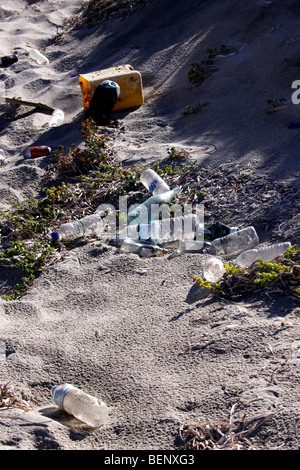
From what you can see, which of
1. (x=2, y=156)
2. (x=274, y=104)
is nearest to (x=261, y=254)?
(x=274, y=104)

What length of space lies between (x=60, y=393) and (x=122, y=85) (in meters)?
3.98

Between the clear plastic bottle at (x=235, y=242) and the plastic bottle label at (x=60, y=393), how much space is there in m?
1.37

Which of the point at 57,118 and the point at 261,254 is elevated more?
the point at 261,254

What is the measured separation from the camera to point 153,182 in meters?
3.89

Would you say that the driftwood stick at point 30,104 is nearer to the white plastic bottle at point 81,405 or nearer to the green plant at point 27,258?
the green plant at point 27,258

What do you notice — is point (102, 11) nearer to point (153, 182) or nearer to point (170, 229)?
point (153, 182)

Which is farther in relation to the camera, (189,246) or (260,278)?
(189,246)

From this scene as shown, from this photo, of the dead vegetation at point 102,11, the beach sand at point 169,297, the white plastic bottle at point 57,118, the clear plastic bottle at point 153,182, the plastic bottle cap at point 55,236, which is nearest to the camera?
the beach sand at point 169,297

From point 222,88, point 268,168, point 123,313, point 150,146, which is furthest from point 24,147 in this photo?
point 123,313

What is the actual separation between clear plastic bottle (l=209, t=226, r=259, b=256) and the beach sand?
0.29 ft

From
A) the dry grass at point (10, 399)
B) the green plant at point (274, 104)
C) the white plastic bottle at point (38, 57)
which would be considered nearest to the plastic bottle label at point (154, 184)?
the green plant at point (274, 104)

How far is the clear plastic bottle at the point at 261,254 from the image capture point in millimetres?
2932

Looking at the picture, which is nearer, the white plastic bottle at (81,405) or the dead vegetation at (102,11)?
the white plastic bottle at (81,405)

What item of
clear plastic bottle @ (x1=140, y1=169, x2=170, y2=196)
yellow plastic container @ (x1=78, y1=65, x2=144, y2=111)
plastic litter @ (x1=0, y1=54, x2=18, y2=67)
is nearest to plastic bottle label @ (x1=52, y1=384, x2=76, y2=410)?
clear plastic bottle @ (x1=140, y1=169, x2=170, y2=196)
